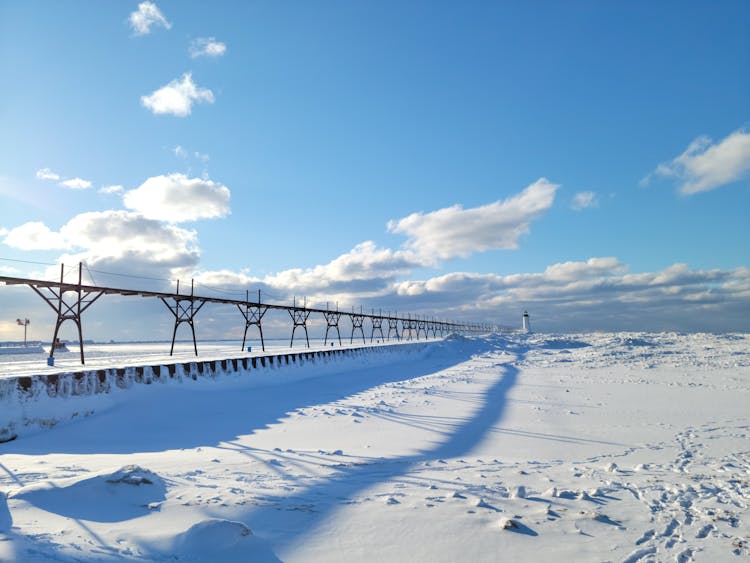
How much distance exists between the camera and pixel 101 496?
4918 millimetres

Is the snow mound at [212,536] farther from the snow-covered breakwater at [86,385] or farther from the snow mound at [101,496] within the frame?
the snow-covered breakwater at [86,385]

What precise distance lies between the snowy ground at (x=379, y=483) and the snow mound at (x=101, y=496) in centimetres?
2

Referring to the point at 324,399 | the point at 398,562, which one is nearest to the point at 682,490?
the point at 398,562

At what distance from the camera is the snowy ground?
4.04 metres

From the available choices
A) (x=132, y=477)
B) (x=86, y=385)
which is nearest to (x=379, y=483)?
(x=132, y=477)

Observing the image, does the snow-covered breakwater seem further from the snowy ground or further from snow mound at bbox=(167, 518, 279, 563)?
snow mound at bbox=(167, 518, 279, 563)

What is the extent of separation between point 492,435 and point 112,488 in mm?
7410

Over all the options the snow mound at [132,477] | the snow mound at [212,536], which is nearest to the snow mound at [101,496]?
the snow mound at [132,477]

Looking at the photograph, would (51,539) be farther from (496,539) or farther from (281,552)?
(496,539)

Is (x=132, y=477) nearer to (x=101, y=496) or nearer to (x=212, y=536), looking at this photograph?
(x=101, y=496)

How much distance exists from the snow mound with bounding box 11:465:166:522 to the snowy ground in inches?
0.8

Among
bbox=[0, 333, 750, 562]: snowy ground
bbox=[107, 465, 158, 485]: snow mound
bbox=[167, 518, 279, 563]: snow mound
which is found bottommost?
bbox=[0, 333, 750, 562]: snowy ground

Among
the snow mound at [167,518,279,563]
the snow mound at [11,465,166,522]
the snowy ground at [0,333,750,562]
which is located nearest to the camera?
the snow mound at [167,518,279,563]

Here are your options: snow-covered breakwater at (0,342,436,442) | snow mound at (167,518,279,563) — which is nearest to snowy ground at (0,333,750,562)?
snow mound at (167,518,279,563)
